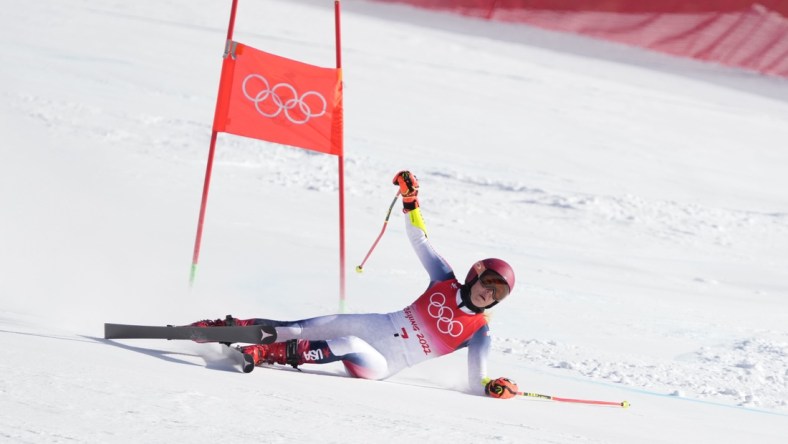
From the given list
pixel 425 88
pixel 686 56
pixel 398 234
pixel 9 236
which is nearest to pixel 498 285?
pixel 9 236

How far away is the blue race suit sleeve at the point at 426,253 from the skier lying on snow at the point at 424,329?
0.05m

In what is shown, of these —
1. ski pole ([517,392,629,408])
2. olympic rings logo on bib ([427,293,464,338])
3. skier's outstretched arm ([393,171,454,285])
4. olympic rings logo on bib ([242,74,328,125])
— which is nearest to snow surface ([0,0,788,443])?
ski pole ([517,392,629,408])

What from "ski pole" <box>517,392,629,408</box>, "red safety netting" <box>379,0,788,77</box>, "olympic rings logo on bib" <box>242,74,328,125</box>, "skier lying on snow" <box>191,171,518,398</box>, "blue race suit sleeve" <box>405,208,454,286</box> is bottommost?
"ski pole" <box>517,392,629,408</box>

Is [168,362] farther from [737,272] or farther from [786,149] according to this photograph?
[786,149]

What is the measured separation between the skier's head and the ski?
923mm

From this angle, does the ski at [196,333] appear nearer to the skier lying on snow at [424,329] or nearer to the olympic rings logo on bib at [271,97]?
the skier lying on snow at [424,329]

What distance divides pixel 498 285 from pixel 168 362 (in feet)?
4.78

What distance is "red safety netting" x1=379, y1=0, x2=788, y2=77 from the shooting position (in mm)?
15266

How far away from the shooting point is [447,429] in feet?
11.8

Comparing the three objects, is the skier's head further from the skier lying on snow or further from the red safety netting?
the red safety netting

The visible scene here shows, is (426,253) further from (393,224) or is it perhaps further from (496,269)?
(393,224)

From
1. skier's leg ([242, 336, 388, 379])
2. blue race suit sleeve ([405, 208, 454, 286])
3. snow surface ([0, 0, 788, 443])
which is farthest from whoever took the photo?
blue race suit sleeve ([405, 208, 454, 286])

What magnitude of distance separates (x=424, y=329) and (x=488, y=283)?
396 mm

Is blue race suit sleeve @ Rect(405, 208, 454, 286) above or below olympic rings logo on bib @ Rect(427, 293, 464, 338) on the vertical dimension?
above
